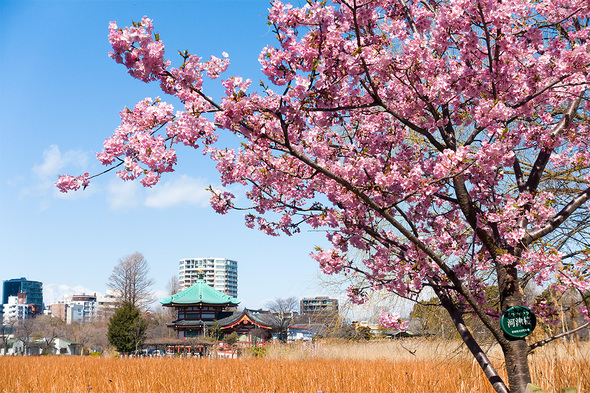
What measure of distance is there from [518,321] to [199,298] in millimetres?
28758

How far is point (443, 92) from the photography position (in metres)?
3.20

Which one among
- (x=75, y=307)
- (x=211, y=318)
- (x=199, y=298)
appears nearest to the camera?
(x=199, y=298)

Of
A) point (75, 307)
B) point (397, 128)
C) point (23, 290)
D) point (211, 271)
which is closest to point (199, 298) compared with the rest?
point (397, 128)

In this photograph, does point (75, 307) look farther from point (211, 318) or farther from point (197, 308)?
point (211, 318)

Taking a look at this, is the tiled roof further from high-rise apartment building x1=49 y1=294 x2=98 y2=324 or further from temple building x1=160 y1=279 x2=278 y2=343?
high-rise apartment building x1=49 y1=294 x2=98 y2=324

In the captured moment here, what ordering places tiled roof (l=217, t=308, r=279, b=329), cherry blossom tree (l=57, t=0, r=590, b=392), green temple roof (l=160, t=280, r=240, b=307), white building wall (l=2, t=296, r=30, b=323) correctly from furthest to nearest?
white building wall (l=2, t=296, r=30, b=323), green temple roof (l=160, t=280, r=240, b=307), tiled roof (l=217, t=308, r=279, b=329), cherry blossom tree (l=57, t=0, r=590, b=392)

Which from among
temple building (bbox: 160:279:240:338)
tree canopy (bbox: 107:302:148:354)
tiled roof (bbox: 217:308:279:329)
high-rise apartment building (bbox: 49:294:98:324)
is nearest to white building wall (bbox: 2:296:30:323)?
high-rise apartment building (bbox: 49:294:98:324)

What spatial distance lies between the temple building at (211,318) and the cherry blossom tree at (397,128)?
25978 mm

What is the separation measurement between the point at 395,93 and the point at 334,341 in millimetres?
12650

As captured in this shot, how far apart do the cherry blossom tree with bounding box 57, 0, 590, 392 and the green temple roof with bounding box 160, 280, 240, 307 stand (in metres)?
27.3

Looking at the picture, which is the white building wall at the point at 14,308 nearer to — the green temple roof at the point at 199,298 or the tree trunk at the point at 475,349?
the green temple roof at the point at 199,298

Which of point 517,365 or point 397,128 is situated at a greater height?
point 397,128

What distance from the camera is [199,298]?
30.0 metres

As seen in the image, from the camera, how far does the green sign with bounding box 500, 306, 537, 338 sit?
9.86ft
